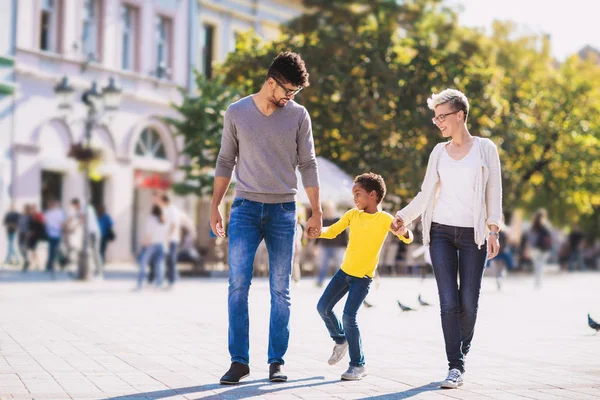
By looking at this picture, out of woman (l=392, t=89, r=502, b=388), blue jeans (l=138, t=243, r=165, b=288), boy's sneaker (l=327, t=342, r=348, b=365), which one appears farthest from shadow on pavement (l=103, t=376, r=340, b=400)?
blue jeans (l=138, t=243, r=165, b=288)

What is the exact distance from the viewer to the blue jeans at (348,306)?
758 cm

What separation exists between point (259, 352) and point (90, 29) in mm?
25598

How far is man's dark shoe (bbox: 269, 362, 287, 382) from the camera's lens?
7223 millimetres

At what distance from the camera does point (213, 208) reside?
23.8ft

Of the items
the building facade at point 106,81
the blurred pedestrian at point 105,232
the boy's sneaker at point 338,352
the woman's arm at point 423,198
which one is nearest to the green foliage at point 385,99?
the building facade at point 106,81

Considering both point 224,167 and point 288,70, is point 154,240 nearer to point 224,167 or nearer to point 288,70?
point 224,167

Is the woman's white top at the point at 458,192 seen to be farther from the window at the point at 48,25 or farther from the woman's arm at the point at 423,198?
the window at the point at 48,25

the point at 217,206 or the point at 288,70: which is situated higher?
the point at 288,70

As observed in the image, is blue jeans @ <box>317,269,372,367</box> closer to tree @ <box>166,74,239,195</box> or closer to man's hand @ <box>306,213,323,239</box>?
man's hand @ <box>306,213,323,239</box>

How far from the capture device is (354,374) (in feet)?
24.5

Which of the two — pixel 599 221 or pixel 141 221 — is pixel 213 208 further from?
pixel 599 221

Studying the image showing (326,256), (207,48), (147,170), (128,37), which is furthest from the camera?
(207,48)

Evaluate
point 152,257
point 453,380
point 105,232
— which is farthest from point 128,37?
point 453,380

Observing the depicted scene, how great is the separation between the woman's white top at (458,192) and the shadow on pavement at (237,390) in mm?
1298
